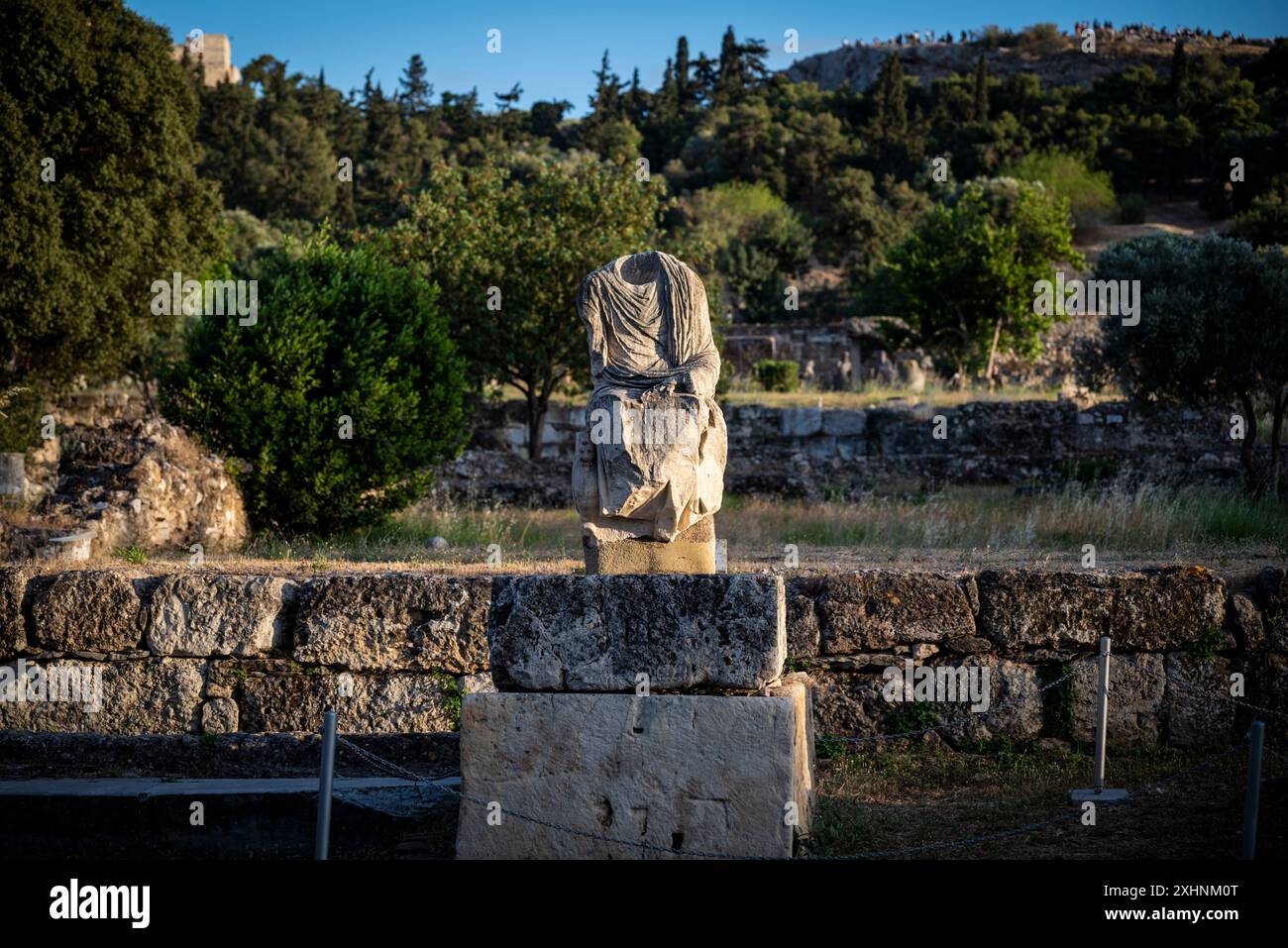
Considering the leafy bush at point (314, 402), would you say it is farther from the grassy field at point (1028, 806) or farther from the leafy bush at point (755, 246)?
the leafy bush at point (755, 246)

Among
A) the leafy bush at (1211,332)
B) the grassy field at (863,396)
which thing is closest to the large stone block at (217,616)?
the leafy bush at (1211,332)

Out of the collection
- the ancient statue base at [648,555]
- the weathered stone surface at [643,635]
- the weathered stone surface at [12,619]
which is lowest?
the weathered stone surface at [12,619]

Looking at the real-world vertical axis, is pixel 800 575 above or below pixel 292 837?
above

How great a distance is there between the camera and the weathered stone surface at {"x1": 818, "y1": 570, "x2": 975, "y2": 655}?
7758 mm

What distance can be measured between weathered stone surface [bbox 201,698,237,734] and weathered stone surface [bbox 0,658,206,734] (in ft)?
0.30

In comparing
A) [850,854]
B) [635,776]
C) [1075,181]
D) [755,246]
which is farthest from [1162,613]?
[1075,181]

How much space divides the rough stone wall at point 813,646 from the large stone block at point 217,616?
0.4 inches

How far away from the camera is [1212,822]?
632cm

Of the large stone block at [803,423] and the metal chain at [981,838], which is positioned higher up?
the large stone block at [803,423]

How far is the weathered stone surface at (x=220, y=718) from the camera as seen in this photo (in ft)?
25.9

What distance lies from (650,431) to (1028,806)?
9.23ft

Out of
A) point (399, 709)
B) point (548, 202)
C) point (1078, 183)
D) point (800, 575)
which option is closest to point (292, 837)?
point (399, 709)

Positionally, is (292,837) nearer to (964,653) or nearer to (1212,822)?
(964,653)

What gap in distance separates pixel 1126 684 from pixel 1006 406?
42.8 ft
